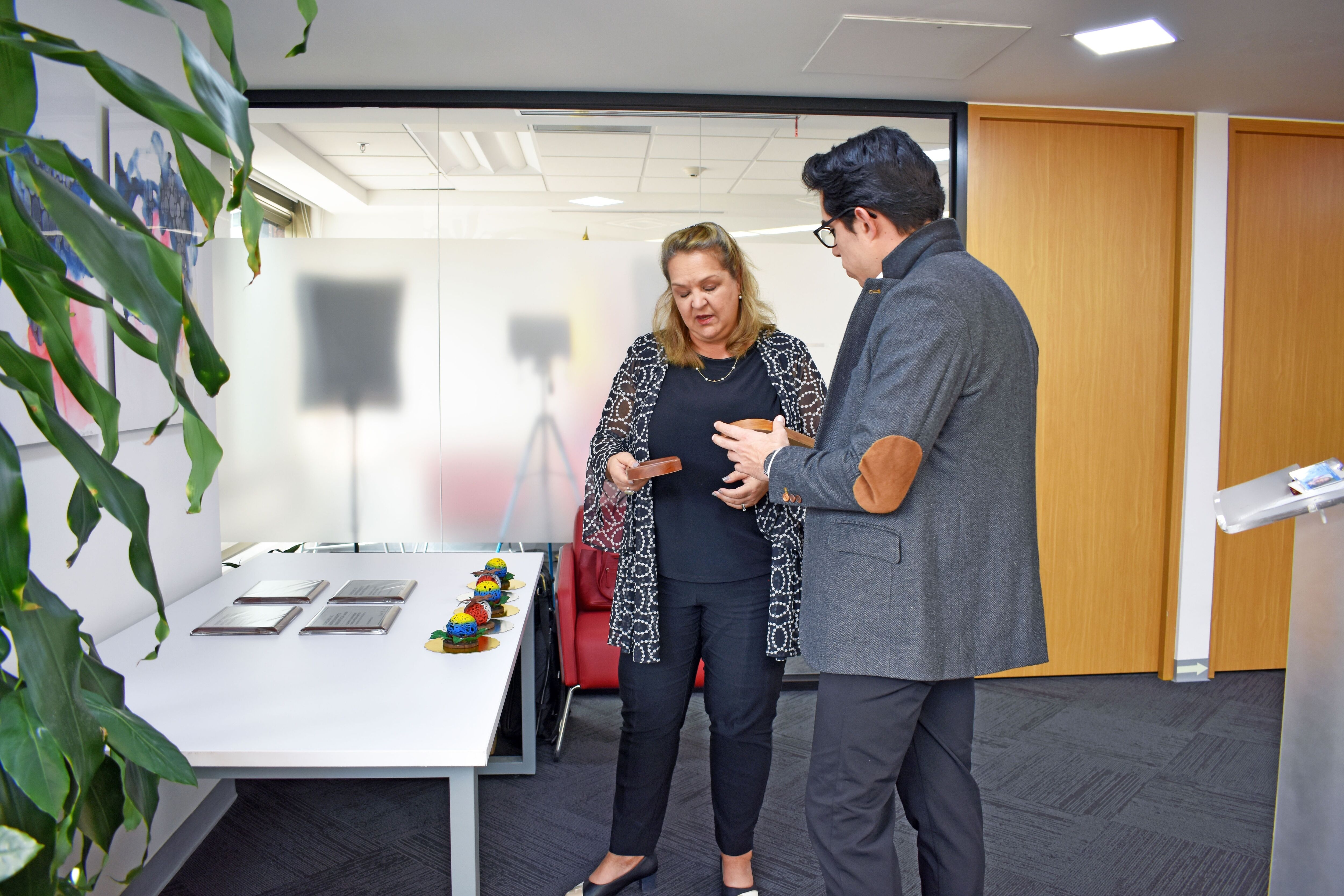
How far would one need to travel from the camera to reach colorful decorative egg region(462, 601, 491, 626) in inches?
75.5

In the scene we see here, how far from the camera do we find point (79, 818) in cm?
85

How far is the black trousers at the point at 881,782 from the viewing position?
136 cm

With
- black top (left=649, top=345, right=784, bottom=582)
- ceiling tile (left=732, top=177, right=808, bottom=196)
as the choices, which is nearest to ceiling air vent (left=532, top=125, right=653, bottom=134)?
ceiling tile (left=732, top=177, right=808, bottom=196)

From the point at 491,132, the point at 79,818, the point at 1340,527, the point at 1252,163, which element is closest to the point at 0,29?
the point at 79,818

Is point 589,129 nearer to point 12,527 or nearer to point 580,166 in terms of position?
point 580,166

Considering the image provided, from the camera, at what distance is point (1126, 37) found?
2.82 m

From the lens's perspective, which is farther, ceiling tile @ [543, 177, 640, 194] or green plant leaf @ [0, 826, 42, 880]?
ceiling tile @ [543, 177, 640, 194]

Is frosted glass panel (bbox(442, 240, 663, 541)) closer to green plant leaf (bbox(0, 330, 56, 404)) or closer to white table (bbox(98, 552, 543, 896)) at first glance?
white table (bbox(98, 552, 543, 896))

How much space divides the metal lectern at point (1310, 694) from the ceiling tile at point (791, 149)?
Result: 2.35 m

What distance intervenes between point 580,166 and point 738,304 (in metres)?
1.80

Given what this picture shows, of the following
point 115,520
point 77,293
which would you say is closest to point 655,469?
point 77,293

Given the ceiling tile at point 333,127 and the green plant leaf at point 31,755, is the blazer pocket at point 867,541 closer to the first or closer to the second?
the green plant leaf at point 31,755

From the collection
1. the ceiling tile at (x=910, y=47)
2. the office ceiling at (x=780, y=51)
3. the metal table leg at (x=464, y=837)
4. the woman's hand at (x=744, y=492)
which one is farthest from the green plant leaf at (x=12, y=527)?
the ceiling tile at (x=910, y=47)

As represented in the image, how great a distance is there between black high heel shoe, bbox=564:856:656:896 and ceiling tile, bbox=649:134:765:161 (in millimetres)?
2615
